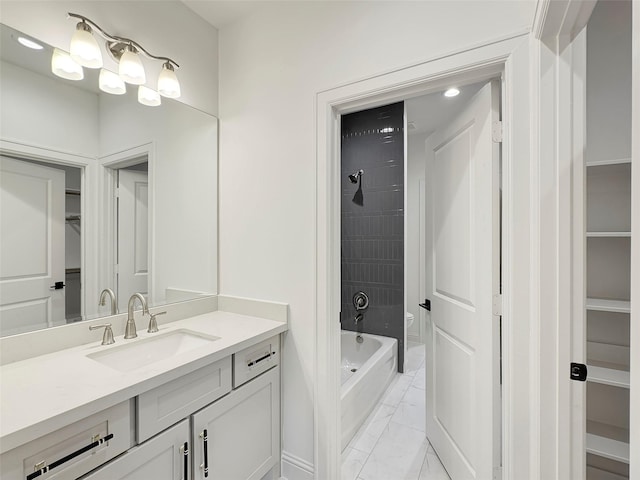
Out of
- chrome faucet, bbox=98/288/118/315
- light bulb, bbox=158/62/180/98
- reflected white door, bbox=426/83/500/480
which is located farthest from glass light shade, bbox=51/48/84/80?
reflected white door, bbox=426/83/500/480

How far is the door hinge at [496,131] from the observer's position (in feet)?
4.47

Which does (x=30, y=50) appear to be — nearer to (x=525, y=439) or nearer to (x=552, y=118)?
(x=552, y=118)

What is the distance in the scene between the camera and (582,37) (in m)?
1.10

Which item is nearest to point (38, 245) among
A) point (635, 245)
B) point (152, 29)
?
point (152, 29)

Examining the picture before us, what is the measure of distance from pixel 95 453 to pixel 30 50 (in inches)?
62.8

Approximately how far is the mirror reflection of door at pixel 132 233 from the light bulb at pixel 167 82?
1.38 ft

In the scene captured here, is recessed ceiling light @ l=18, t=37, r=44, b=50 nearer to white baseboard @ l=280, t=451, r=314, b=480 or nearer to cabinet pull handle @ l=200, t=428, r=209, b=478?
cabinet pull handle @ l=200, t=428, r=209, b=478

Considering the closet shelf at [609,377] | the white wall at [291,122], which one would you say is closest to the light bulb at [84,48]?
the white wall at [291,122]

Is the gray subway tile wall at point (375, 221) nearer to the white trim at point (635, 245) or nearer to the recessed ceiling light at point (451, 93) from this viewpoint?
the recessed ceiling light at point (451, 93)

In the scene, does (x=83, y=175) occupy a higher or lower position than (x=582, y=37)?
lower

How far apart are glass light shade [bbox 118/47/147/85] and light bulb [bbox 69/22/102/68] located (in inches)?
4.5

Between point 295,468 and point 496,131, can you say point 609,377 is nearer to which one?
point 496,131

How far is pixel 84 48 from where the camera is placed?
1393mm

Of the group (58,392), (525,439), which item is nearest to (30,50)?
(58,392)
